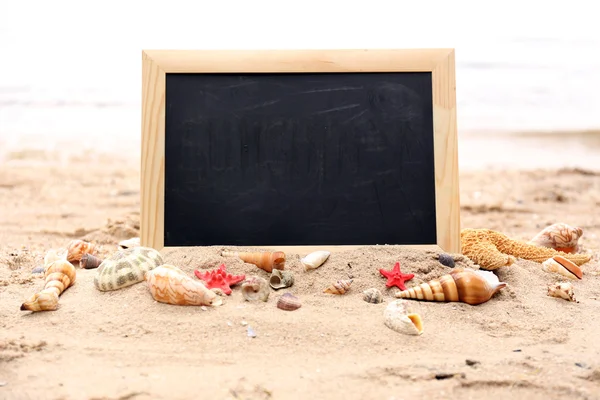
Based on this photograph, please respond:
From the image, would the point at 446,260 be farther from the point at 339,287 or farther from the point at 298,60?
the point at 298,60

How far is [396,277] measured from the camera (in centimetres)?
236

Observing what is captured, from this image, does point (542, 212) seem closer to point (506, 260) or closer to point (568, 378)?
point (506, 260)

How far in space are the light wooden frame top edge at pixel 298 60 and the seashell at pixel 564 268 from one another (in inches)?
54.4

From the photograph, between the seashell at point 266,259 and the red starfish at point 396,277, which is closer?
the red starfish at point 396,277

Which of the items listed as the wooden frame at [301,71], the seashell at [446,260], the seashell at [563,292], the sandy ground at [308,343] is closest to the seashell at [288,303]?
the sandy ground at [308,343]

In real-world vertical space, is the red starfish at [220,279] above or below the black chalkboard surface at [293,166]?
below

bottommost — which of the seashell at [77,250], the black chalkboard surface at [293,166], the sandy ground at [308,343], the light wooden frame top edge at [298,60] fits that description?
the sandy ground at [308,343]

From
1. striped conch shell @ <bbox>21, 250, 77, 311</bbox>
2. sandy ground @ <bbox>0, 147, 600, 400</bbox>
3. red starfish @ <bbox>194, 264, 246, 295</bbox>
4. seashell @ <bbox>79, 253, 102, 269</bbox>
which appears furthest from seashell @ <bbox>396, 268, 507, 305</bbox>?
seashell @ <bbox>79, 253, 102, 269</bbox>

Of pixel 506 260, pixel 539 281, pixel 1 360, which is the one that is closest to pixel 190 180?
pixel 1 360

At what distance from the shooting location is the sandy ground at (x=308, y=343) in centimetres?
144

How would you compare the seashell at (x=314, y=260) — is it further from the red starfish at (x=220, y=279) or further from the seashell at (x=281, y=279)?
the red starfish at (x=220, y=279)

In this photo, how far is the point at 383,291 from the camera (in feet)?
7.62

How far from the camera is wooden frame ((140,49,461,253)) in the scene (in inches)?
109

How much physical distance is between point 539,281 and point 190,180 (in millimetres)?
2045
